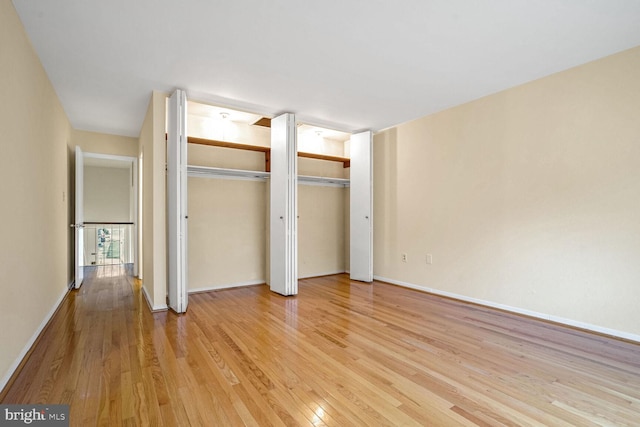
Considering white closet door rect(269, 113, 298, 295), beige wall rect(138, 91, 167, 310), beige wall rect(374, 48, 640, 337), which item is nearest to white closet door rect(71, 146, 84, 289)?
beige wall rect(138, 91, 167, 310)

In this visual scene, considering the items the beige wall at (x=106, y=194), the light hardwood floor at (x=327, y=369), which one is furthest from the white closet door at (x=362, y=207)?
the beige wall at (x=106, y=194)

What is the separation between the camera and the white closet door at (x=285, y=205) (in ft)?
13.6

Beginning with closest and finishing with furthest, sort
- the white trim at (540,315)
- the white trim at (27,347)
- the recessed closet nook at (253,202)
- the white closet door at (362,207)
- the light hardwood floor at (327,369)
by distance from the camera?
1. the light hardwood floor at (327,369)
2. the white trim at (27,347)
3. the white trim at (540,315)
4. the recessed closet nook at (253,202)
5. the white closet door at (362,207)

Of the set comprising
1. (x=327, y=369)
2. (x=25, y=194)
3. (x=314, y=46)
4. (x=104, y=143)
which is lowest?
(x=327, y=369)

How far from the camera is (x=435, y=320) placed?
317cm

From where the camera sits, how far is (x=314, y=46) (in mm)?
2568

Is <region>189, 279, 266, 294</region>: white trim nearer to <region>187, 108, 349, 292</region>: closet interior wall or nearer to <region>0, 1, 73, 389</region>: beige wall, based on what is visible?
<region>187, 108, 349, 292</region>: closet interior wall

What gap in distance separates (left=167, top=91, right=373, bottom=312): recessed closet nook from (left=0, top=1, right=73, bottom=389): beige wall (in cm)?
110

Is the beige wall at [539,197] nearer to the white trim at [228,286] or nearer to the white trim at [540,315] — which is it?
the white trim at [540,315]

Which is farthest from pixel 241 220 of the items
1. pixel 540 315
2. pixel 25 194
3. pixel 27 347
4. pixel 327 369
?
pixel 540 315

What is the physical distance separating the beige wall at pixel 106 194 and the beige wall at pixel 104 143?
3.96m

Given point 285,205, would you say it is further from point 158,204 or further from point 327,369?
point 327,369

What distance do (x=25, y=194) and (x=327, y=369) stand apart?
262 centimetres

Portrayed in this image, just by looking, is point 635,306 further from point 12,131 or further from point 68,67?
point 68,67
